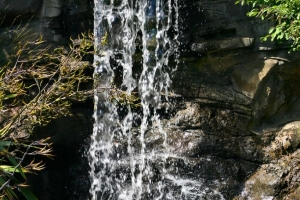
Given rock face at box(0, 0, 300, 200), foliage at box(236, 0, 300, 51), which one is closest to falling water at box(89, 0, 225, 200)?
rock face at box(0, 0, 300, 200)

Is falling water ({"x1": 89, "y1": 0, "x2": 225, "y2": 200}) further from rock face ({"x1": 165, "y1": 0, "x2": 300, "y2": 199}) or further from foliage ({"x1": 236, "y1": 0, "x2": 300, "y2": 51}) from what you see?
foliage ({"x1": 236, "y1": 0, "x2": 300, "y2": 51})

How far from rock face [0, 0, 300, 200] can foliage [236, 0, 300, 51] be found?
1.88 feet

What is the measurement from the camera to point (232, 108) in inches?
268

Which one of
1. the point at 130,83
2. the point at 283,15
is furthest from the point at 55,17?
the point at 283,15

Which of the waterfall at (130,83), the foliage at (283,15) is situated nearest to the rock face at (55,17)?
the waterfall at (130,83)

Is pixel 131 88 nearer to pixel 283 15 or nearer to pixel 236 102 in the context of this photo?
pixel 236 102

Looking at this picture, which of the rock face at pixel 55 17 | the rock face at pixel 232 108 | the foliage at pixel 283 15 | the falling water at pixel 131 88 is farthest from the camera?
the rock face at pixel 55 17

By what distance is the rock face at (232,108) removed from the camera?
6.52 metres

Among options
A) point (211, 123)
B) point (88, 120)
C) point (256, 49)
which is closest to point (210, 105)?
point (211, 123)

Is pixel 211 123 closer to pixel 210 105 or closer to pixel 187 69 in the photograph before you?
pixel 210 105

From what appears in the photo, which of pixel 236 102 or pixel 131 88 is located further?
pixel 131 88

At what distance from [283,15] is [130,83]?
8.67ft

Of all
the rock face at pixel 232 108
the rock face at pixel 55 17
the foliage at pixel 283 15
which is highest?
the foliage at pixel 283 15

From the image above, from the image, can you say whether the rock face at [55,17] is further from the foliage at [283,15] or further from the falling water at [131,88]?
the foliage at [283,15]
